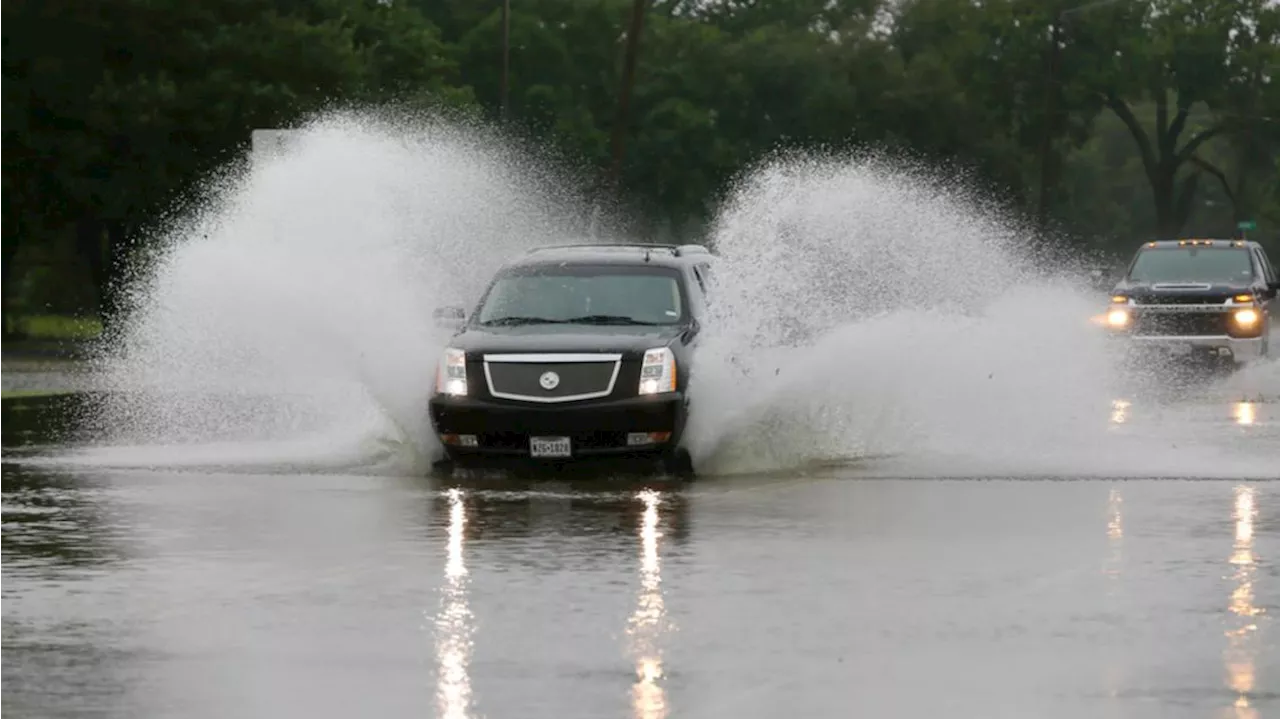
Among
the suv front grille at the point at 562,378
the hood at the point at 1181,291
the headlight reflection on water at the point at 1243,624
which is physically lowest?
the headlight reflection on water at the point at 1243,624

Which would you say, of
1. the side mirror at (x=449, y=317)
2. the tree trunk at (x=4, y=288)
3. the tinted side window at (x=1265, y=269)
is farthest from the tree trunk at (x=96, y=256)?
the side mirror at (x=449, y=317)

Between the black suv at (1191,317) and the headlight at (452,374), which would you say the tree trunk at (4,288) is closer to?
the black suv at (1191,317)

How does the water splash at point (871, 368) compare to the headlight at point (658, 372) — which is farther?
the water splash at point (871, 368)

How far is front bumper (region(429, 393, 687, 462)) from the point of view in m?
19.8

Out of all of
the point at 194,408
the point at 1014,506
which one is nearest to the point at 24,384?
the point at 194,408

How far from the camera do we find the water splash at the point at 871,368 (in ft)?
69.5

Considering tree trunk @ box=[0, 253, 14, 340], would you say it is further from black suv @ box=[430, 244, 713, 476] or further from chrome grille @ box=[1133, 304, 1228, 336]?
black suv @ box=[430, 244, 713, 476]

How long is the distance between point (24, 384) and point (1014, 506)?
21082 millimetres

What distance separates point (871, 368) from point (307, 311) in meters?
5.34

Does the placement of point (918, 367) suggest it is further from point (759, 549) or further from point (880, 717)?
point (880, 717)

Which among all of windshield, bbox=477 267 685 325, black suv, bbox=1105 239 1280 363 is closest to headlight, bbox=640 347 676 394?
windshield, bbox=477 267 685 325

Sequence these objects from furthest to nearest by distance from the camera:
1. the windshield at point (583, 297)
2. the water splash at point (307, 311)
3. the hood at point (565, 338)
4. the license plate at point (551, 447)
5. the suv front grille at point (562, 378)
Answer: the water splash at point (307, 311) < the windshield at point (583, 297) < the hood at point (565, 338) < the suv front grille at point (562, 378) < the license plate at point (551, 447)

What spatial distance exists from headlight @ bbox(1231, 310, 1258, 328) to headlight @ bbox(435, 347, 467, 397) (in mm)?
17615

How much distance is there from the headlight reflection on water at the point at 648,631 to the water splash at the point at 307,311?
6.32m
